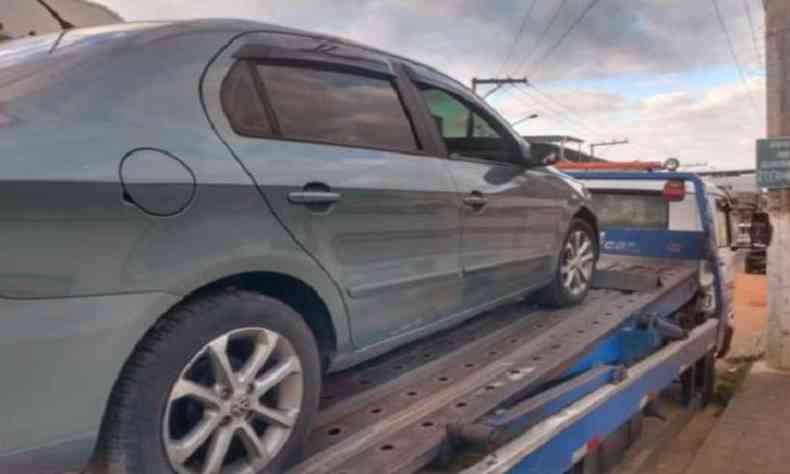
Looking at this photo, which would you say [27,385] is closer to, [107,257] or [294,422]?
Result: [107,257]

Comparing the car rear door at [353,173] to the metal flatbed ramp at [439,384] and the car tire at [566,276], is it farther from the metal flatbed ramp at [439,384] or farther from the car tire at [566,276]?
the car tire at [566,276]

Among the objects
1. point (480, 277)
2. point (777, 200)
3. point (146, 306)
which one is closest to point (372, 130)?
point (480, 277)

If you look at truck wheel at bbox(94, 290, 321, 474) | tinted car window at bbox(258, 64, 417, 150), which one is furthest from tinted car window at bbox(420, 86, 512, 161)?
truck wheel at bbox(94, 290, 321, 474)

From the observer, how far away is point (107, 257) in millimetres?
1627

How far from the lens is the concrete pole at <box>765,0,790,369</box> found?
6.71 meters

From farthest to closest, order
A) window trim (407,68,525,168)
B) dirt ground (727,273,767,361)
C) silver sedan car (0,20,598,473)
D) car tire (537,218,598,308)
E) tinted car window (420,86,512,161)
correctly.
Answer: dirt ground (727,273,767,361)
car tire (537,218,598,308)
tinted car window (420,86,512,161)
window trim (407,68,525,168)
silver sedan car (0,20,598,473)

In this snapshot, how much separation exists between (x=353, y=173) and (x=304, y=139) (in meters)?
0.21

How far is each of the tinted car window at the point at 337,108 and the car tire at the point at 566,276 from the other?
5.83 feet

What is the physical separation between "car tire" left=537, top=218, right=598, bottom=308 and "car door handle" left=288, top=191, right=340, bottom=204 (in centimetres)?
228

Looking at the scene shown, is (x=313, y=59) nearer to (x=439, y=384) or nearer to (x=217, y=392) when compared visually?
(x=217, y=392)

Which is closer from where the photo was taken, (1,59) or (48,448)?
(48,448)

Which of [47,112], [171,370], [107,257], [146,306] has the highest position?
[47,112]

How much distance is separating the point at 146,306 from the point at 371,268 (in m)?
0.92

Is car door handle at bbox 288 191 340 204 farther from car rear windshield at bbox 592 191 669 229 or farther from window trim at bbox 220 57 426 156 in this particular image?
car rear windshield at bbox 592 191 669 229
